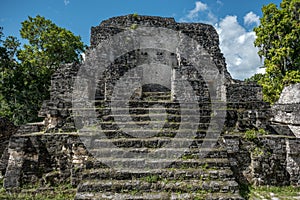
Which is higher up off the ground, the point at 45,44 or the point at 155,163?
the point at 45,44

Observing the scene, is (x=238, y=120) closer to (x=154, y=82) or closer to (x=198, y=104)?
(x=198, y=104)

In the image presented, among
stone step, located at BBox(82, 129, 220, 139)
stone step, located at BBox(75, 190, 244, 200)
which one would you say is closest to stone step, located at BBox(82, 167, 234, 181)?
stone step, located at BBox(75, 190, 244, 200)

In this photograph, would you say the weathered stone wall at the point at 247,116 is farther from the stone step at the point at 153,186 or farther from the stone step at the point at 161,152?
the stone step at the point at 153,186

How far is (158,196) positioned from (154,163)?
77 centimetres

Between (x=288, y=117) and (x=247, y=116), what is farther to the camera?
(x=288, y=117)

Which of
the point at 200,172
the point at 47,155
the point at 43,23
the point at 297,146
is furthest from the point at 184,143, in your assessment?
the point at 43,23

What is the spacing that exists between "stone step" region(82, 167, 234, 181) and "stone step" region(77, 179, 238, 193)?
0.11 metres

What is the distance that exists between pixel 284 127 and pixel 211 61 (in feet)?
15.4

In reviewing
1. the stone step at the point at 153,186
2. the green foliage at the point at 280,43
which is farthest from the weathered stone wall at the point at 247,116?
the green foliage at the point at 280,43

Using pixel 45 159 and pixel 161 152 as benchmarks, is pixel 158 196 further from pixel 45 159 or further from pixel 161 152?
pixel 45 159

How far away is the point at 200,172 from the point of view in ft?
15.5

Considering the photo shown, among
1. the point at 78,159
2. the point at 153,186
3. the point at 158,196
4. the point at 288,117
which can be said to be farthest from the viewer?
the point at 288,117

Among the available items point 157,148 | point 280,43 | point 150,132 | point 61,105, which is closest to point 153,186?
point 157,148

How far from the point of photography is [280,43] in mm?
13586
